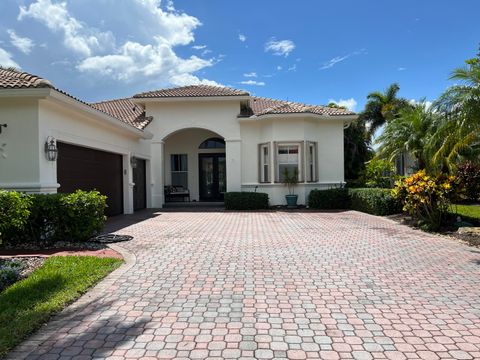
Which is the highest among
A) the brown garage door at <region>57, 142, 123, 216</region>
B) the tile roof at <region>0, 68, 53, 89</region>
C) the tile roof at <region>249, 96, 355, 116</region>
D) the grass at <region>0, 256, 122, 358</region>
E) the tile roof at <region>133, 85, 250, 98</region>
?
the tile roof at <region>133, 85, 250, 98</region>

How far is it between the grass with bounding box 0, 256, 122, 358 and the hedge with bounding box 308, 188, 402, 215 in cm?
1038

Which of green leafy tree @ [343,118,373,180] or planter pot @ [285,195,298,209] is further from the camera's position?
green leafy tree @ [343,118,373,180]

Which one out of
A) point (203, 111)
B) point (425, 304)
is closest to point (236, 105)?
point (203, 111)

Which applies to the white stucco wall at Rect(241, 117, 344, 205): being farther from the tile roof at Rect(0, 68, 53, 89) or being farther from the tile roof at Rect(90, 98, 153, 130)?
the tile roof at Rect(0, 68, 53, 89)

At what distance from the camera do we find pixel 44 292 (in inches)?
204

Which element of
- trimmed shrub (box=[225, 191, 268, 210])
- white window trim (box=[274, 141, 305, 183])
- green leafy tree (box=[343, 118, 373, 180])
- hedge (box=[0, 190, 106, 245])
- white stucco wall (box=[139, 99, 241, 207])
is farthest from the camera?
green leafy tree (box=[343, 118, 373, 180])

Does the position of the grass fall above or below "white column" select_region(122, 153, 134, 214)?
below

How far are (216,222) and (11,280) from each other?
803cm

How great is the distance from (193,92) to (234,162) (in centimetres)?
405

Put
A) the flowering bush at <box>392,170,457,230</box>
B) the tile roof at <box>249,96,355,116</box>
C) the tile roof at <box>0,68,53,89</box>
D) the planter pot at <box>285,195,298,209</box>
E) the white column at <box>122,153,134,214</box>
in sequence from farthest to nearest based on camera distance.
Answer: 1. the tile roof at <box>249,96,355,116</box>
2. the planter pot at <box>285,195,298,209</box>
3. the white column at <box>122,153,134,214</box>
4. the flowering bush at <box>392,170,457,230</box>
5. the tile roof at <box>0,68,53,89</box>

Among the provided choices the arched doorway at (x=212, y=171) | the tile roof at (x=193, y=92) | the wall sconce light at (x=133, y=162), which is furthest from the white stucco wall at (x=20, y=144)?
the arched doorway at (x=212, y=171)

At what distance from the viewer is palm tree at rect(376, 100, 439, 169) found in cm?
1401

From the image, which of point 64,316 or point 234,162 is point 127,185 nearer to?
point 234,162

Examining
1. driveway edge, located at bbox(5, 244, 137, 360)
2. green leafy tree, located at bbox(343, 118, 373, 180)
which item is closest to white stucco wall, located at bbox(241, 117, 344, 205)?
green leafy tree, located at bbox(343, 118, 373, 180)
